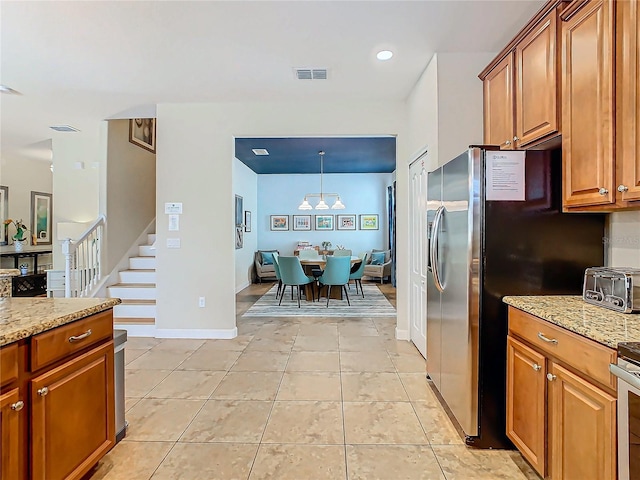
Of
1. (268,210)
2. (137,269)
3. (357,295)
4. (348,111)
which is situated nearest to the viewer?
(348,111)

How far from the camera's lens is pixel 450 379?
7.63 ft

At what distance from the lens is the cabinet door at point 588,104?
1617 mm

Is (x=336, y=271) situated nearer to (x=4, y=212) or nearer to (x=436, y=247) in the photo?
(x=436, y=247)

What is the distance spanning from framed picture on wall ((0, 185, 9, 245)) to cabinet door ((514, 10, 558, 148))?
26.4 ft

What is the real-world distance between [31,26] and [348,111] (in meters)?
2.84

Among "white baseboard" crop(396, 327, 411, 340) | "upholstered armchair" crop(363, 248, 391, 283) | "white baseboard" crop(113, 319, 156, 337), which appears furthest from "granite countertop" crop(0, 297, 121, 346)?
"upholstered armchair" crop(363, 248, 391, 283)

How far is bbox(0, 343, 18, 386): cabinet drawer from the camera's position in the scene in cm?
126

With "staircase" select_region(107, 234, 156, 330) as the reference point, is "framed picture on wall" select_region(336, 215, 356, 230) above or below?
above

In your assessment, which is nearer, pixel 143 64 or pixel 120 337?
pixel 120 337

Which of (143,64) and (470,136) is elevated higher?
(143,64)

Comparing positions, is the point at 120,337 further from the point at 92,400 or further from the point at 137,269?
the point at 137,269

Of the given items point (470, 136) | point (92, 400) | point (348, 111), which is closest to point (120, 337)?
point (92, 400)

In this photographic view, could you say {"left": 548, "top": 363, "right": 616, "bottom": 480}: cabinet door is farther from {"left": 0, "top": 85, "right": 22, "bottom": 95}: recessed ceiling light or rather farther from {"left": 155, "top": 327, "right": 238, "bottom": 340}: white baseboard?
{"left": 0, "top": 85, "right": 22, "bottom": 95}: recessed ceiling light

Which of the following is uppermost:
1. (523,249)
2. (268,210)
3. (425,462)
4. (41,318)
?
(268,210)
